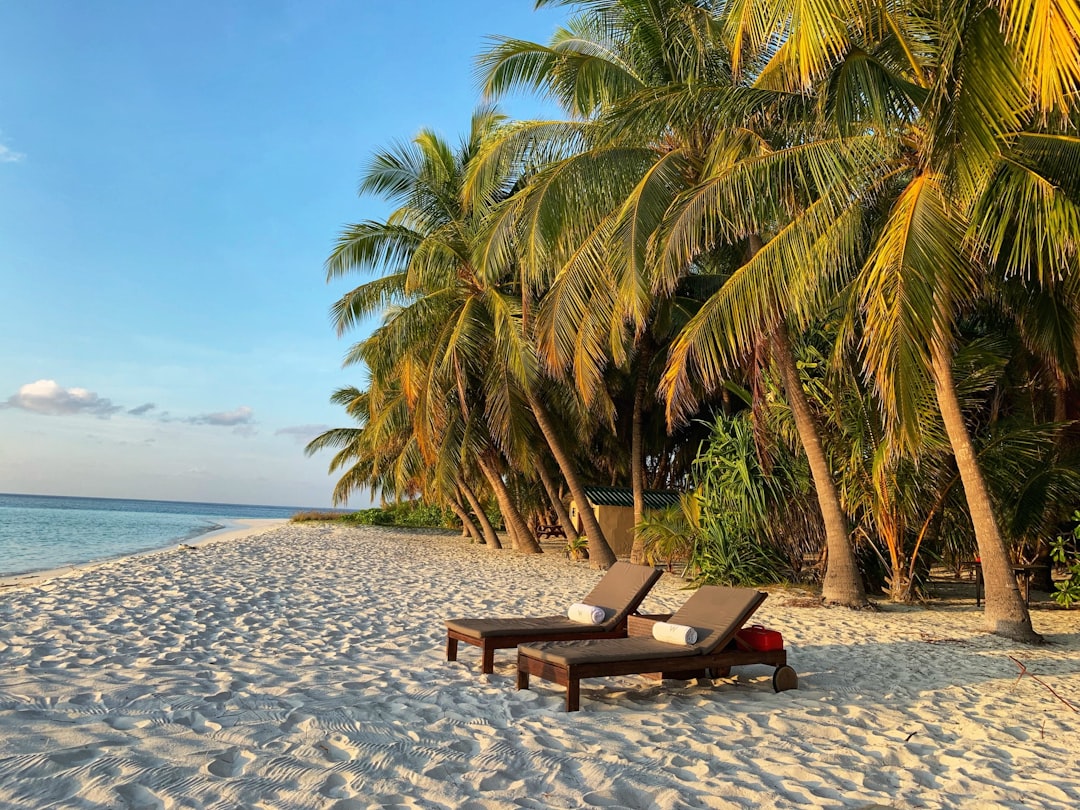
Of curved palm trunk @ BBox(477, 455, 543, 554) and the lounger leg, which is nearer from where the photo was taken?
the lounger leg

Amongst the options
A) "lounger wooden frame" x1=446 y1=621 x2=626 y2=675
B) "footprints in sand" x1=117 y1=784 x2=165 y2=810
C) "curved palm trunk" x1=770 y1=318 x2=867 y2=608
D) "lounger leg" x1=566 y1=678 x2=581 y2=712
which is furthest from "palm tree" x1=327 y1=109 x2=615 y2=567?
"footprints in sand" x1=117 y1=784 x2=165 y2=810

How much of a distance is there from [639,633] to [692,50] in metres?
7.33

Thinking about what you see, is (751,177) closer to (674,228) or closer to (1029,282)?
(674,228)

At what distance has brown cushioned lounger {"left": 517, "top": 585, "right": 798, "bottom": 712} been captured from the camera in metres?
4.73

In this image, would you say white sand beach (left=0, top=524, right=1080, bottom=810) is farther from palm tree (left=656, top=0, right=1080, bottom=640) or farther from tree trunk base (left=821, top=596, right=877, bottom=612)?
palm tree (left=656, top=0, right=1080, bottom=640)

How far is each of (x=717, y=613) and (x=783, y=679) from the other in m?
0.61

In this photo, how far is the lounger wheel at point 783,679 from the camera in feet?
17.8

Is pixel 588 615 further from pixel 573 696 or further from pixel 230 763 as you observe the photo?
pixel 230 763

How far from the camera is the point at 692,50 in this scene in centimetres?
991

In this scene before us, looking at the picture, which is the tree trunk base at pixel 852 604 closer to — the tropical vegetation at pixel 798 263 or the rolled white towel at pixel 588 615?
the tropical vegetation at pixel 798 263

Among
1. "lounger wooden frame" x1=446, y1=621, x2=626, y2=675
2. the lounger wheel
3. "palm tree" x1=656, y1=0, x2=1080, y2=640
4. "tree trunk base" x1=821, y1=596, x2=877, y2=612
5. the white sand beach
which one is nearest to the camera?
the white sand beach

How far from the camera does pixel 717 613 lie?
547 cm

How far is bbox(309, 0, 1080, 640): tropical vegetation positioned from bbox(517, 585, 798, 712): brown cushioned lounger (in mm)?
2212

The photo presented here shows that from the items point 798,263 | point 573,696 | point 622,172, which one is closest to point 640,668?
point 573,696
